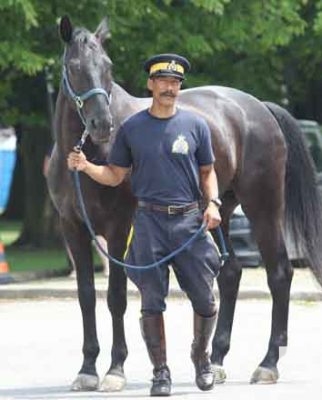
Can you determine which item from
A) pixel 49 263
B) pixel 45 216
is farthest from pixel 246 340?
pixel 45 216

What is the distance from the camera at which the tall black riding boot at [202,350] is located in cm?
969

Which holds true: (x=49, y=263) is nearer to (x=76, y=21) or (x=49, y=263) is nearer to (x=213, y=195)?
(x=76, y=21)

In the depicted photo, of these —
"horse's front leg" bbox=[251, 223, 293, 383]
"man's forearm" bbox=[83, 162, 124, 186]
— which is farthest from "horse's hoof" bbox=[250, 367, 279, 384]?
"man's forearm" bbox=[83, 162, 124, 186]

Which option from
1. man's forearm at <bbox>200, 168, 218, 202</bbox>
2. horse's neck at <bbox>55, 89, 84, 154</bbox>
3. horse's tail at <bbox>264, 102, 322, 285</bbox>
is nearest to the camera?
man's forearm at <bbox>200, 168, 218, 202</bbox>

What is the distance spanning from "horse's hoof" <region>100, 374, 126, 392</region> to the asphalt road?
5 cm

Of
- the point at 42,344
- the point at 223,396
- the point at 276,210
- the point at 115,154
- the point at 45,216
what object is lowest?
the point at 45,216

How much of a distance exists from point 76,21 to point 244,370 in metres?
10.9

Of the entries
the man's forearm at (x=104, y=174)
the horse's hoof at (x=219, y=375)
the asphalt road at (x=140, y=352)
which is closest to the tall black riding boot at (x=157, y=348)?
the asphalt road at (x=140, y=352)

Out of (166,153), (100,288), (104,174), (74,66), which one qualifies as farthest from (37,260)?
(166,153)

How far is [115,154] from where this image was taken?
9773mm

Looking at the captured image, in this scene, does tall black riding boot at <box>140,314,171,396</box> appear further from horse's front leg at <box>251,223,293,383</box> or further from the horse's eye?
the horse's eye

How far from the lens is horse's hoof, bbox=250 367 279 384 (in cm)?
1059

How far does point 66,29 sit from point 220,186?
63.6 inches

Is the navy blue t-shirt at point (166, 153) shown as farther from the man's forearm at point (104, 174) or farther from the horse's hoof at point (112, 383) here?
the horse's hoof at point (112, 383)
